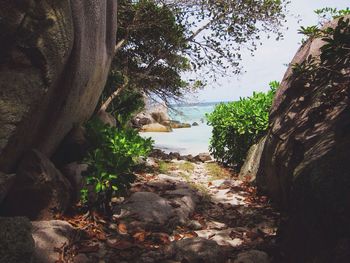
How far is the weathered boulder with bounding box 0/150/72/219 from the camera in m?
3.83

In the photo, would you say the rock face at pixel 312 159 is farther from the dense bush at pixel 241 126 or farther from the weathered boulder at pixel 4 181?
the weathered boulder at pixel 4 181

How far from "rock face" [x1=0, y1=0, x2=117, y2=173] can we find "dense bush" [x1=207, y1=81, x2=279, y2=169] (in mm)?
5600

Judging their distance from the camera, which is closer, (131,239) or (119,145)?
(131,239)

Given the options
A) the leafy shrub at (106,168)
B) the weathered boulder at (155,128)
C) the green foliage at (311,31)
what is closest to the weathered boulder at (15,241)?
the leafy shrub at (106,168)

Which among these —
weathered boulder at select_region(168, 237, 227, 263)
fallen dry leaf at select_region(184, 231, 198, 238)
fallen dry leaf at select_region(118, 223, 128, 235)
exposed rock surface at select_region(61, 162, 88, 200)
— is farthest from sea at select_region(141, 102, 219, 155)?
weathered boulder at select_region(168, 237, 227, 263)

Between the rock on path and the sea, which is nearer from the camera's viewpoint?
the rock on path

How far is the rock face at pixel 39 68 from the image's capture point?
300 centimetres

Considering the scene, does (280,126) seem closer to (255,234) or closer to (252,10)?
(255,234)

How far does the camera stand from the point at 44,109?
12.3 feet

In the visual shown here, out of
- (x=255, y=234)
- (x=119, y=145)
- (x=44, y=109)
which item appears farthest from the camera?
(x=119, y=145)

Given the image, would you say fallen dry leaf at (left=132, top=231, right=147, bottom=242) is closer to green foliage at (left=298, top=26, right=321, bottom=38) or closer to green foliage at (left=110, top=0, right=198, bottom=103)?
green foliage at (left=298, top=26, right=321, bottom=38)

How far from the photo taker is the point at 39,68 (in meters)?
3.22

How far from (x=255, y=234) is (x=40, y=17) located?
3547 millimetres

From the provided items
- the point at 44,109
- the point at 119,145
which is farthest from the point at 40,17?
the point at 119,145
